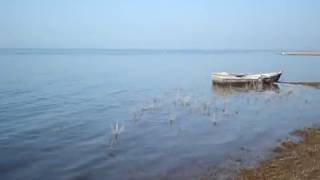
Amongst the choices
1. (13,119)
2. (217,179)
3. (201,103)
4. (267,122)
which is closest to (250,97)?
(201,103)

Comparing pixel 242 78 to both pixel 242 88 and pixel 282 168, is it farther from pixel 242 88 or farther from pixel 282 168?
pixel 282 168

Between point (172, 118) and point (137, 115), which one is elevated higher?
point (172, 118)

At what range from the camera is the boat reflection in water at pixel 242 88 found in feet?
131

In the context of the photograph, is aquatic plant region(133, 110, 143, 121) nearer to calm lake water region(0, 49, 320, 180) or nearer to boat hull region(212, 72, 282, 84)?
calm lake water region(0, 49, 320, 180)

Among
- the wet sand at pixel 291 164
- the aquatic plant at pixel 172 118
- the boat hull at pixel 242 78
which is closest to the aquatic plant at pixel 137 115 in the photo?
the aquatic plant at pixel 172 118

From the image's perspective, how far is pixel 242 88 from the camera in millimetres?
42281

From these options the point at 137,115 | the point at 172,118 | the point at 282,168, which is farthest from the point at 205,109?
the point at 282,168

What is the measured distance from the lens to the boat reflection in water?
3994 centimetres

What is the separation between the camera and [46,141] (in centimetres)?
1917

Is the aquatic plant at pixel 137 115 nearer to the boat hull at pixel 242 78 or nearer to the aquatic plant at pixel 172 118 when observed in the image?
the aquatic plant at pixel 172 118

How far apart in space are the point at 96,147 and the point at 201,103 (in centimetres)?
1445

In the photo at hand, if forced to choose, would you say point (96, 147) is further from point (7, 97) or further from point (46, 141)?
point (7, 97)

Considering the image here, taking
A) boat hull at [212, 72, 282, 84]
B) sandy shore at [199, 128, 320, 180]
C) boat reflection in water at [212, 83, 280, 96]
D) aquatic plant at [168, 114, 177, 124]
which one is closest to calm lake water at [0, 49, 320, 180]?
aquatic plant at [168, 114, 177, 124]

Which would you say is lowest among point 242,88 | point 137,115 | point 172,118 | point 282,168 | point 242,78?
point 242,88
